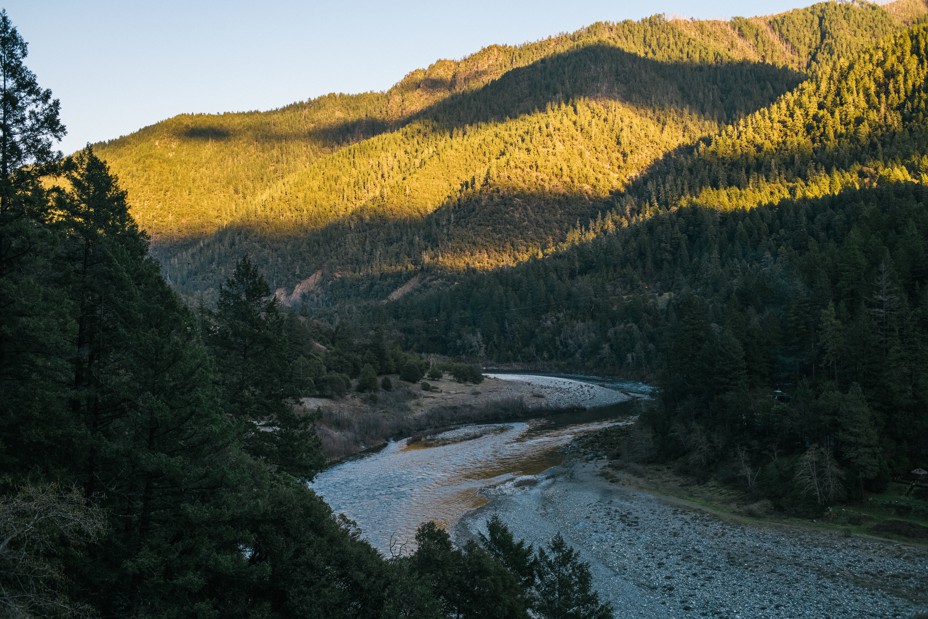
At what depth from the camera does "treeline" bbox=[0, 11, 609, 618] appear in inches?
562

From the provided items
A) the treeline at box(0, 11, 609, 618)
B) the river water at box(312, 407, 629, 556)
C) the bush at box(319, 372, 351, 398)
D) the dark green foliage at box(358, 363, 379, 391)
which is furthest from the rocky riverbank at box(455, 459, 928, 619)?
the dark green foliage at box(358, 363, 379, 391)

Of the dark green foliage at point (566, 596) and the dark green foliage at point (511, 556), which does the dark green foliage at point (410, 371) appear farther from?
the dark green foliage at point (566, 596)

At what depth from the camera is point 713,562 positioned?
3083 centimetres

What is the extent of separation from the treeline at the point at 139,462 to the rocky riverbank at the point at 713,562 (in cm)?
1054

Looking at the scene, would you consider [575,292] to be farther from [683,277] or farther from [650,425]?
[650,425]

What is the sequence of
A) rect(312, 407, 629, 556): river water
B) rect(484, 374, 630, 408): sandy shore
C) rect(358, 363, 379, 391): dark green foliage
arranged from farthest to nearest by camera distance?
rect(484, 374, 630, 408): sandy shore < rect(358, 363, 379, 391): dark green foliage < rect(312, 407, 629, 556): river water

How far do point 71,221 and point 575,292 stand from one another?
125 m

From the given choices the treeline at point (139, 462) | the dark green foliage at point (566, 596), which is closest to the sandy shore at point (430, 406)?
the dark green foliage at point (566, 596)

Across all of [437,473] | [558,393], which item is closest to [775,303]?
[558,393]

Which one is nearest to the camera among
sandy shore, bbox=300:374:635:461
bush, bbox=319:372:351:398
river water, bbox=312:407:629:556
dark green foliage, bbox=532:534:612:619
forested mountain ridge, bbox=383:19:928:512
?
dark green foliage, bbox=532:534:612:619

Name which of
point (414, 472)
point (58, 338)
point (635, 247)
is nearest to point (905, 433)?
point (414, 472)

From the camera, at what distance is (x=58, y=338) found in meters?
14.4

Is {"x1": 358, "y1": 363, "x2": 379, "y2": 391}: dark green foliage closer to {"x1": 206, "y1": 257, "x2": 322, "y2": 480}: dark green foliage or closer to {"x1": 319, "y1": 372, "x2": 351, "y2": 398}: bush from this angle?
{"x1": 319, "y1": 372, "x2": 351, "y2": 398}: bush

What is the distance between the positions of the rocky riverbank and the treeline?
10544 millimetres
